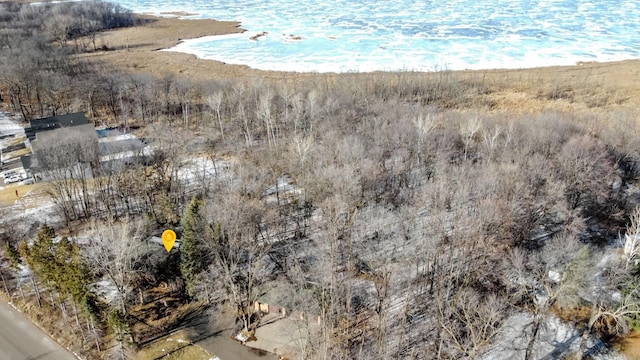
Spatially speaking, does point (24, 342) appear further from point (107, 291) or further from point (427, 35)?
point (427, 35)

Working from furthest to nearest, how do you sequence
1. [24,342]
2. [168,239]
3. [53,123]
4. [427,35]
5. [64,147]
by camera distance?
[427,35], [53,123], [64,147], [168,239], [24,342]

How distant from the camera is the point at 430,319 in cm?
2991

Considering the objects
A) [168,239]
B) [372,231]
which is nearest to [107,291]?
[168,239]

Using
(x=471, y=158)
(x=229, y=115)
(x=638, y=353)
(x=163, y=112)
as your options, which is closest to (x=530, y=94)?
(x=471, y=158)

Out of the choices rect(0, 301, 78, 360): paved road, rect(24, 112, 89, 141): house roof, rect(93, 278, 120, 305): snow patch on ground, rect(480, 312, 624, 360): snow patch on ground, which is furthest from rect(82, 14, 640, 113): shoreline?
rect(0, 301, 78, 360): paved road

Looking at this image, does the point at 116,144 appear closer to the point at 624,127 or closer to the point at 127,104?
the point at 127,104

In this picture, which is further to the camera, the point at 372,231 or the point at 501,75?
the point at 501,75

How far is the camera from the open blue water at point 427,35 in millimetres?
81312

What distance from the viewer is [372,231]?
116ft

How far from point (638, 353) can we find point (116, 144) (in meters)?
49.8

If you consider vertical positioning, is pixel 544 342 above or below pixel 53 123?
below

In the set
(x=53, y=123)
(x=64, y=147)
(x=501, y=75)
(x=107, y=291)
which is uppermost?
(x=64, y=147)

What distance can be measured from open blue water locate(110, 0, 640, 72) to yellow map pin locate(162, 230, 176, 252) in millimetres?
49124

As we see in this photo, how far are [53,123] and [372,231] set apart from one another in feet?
125
